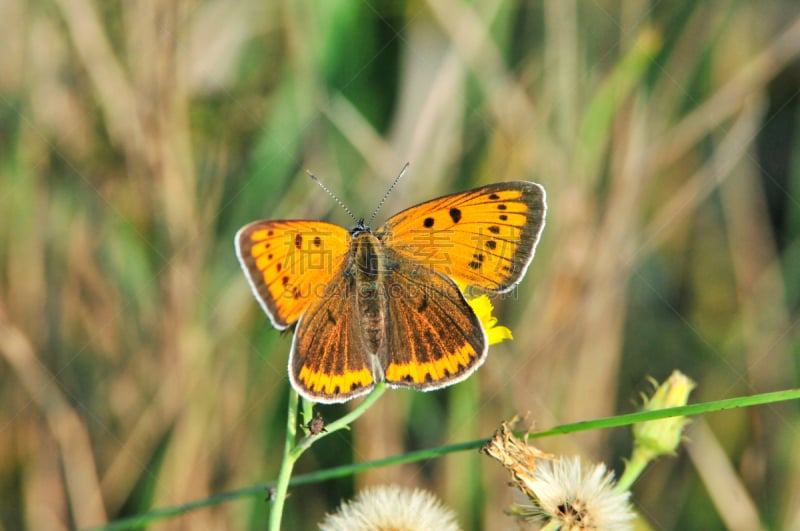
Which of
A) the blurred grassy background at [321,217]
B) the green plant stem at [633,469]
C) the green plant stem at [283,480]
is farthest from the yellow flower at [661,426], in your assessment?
the blurred grassy background at [321,217]

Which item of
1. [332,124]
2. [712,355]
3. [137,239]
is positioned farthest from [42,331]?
[712,355]

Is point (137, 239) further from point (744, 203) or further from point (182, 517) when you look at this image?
point (744, 203)

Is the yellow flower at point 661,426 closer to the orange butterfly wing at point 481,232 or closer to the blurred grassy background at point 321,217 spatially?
the orange butterfly wing at point 481,232

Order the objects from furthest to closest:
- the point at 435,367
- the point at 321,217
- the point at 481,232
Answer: the point at 321,217, the point at 481,232, the point at 435,367

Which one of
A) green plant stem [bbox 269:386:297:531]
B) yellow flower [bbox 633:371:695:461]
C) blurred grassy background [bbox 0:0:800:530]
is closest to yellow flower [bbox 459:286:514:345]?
yellow flower [bbox 633:371:695:461]

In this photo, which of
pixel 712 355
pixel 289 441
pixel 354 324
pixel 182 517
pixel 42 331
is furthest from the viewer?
pixel 712 355

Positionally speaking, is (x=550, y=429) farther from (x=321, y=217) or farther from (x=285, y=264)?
(x=321, y=217)

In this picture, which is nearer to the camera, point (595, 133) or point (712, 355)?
point (595, 133)

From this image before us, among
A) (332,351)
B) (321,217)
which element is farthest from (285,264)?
(321,217)
